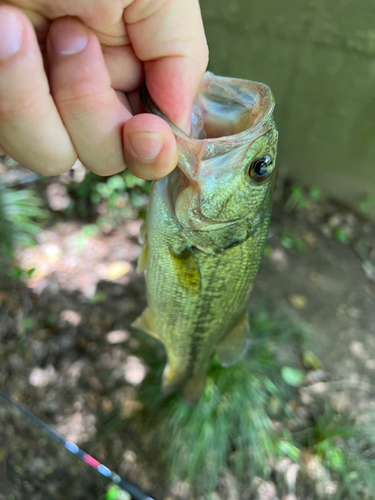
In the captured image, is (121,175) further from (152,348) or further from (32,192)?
(152,348)

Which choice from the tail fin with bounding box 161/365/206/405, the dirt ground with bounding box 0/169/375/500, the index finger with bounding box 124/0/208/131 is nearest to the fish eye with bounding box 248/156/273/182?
the index finger with bounding box 124/0/208/131

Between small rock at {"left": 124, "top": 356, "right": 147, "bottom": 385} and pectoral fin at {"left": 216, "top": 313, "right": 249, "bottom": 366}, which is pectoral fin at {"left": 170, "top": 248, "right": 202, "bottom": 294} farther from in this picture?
small rock at {"left": 124, "top": 356, "right": 147, "bottom": 385}

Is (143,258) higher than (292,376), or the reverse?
Answer: (143,258)

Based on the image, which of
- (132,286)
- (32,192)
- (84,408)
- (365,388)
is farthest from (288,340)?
(32,192)

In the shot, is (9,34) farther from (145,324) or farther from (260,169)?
(145,324)

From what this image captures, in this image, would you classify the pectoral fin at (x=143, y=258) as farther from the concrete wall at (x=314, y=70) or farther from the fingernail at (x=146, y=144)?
the concrete wall at (x=314, y=70)

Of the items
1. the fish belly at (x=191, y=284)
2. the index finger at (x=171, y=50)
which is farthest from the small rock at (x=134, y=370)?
the index finger at (x=171, y=50)

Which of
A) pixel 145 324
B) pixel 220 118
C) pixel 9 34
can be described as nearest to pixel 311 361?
pixel 145 324
